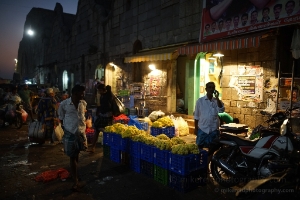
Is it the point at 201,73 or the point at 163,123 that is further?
the point at 201,73

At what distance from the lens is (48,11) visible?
37969 mm

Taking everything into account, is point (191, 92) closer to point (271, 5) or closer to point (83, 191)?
point (271, 5)

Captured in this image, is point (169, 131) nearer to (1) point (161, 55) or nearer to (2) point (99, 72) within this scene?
(1) point (161, 55)

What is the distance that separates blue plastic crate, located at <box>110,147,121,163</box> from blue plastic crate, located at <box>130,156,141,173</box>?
59 cm

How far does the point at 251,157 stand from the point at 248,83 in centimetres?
418

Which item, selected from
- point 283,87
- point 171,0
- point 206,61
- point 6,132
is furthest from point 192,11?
point 6,132

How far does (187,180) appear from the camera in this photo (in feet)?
14.7

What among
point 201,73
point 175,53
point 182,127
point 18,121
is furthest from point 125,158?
point 18,121

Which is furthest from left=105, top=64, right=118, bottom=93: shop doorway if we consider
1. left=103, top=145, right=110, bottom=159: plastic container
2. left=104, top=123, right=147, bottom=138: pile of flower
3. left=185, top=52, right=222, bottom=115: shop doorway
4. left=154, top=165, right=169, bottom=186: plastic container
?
left=154, top=165, right=169, bottom=186: plastic container

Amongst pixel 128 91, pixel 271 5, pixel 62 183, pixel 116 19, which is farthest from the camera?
pixel 116 19

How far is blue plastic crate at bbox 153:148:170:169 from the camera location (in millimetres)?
4719

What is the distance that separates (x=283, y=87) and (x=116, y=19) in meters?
11.0

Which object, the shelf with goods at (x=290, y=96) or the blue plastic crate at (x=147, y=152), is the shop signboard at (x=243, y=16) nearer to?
the shelf with goods at (x=290, y=96)

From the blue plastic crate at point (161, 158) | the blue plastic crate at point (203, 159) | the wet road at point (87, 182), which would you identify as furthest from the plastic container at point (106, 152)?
the blue plastic crate at point (203, 159)
